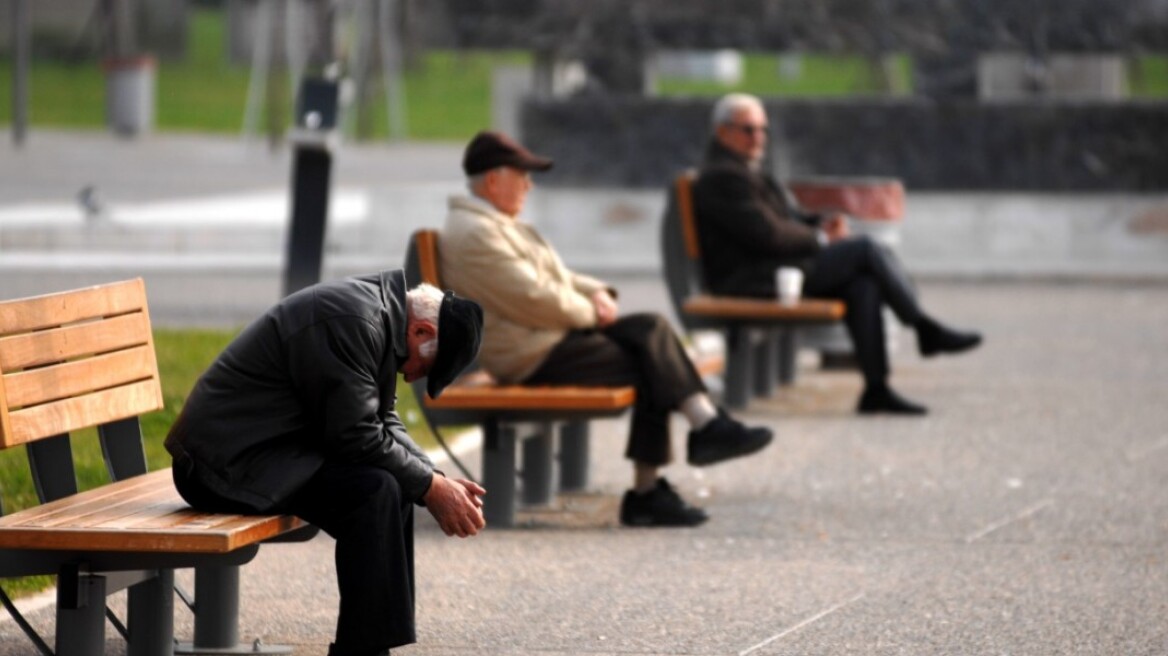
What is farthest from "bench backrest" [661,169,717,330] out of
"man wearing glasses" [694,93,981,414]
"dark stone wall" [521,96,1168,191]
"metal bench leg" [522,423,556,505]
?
"dark stone wall" [521,96,1168,191]

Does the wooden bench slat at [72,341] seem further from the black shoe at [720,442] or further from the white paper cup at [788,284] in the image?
the white paper cup at [788,284]

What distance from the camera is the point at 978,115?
1947 centimetres

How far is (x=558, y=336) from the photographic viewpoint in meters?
8.09

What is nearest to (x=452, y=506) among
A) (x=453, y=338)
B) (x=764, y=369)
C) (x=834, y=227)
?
(x=453, y=338)

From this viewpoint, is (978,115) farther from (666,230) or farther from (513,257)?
(513,257)

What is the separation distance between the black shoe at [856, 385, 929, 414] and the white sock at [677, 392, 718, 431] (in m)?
3.05

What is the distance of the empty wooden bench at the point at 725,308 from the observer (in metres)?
10.8

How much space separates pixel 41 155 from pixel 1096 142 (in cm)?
1629

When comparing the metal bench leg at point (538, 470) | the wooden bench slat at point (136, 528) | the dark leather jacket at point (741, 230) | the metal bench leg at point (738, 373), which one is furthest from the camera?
the metal bench leg at point (738, 373)

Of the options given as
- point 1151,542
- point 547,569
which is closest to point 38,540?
point 547,569

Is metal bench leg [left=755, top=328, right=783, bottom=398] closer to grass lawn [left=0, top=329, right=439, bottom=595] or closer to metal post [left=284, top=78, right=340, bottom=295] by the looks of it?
grass lawn [left=0, top=329, right=439, bottom=595]

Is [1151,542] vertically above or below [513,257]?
below

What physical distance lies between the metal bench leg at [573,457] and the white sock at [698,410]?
754 mm

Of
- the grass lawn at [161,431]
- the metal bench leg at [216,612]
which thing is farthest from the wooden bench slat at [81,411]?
the grass lawn at [161,431]
